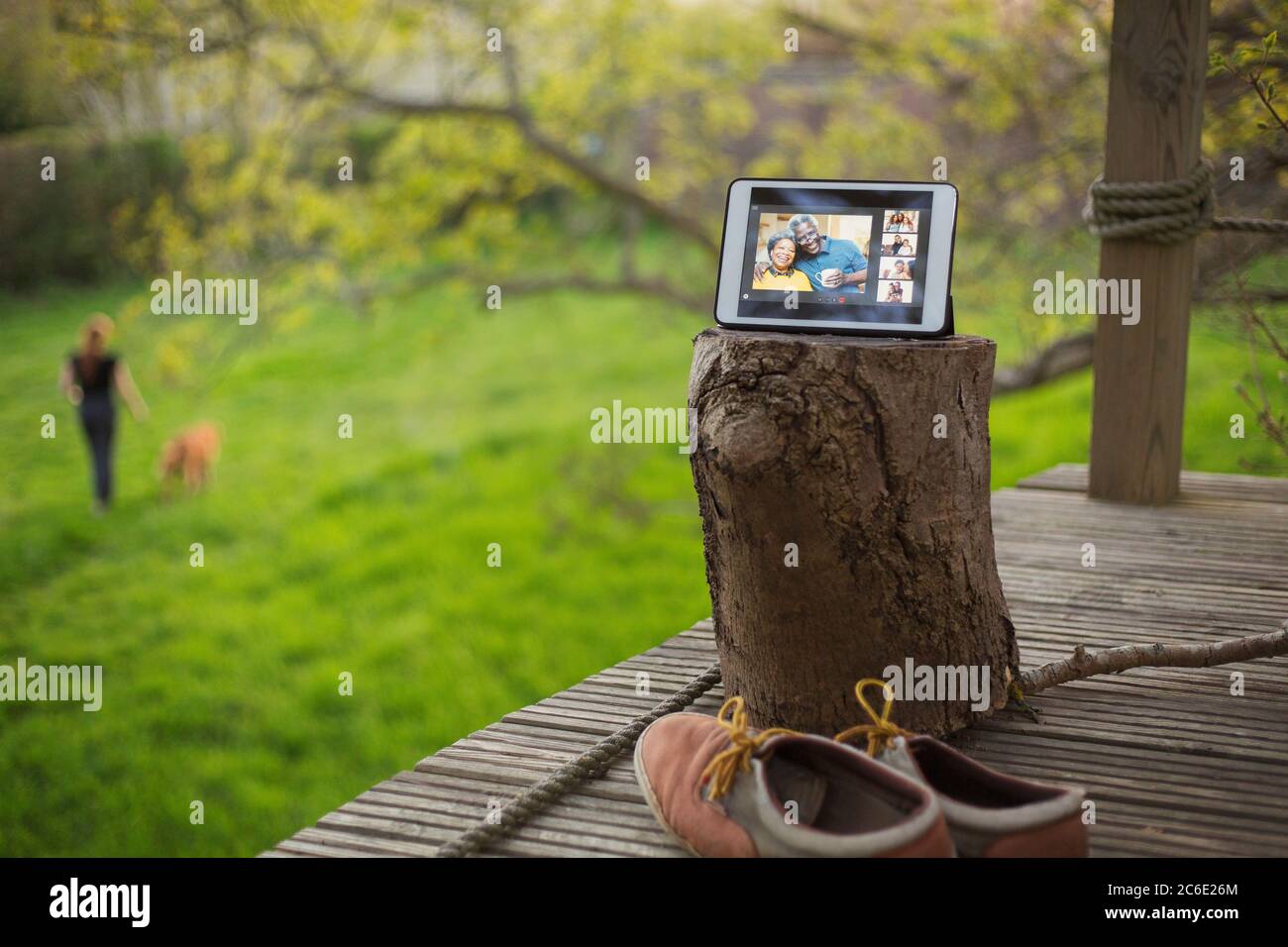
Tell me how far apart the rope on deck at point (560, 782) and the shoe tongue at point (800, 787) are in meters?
0.36

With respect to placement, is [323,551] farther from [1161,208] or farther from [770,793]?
[770,793]

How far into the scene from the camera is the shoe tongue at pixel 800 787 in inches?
66.7

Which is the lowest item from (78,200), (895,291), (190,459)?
(190,459)

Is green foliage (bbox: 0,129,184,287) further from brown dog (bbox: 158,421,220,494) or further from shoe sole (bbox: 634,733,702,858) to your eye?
shoe sole (bbox: 634,733,702,858)

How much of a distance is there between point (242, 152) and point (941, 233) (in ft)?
18.4

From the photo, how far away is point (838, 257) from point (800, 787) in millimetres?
916

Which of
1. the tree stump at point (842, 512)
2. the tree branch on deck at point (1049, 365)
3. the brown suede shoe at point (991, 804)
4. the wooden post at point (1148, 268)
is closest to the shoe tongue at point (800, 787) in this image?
the brown suede shoe at point (991, 804)

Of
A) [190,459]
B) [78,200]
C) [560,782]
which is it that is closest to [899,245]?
[560,782]

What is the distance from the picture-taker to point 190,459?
33.0ft

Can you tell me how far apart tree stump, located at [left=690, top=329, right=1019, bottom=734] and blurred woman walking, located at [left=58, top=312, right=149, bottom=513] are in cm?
740

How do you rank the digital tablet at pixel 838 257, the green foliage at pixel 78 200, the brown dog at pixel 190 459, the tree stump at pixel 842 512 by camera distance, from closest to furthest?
the tree stump at pixel 842 512, the digital tablet at pixel 838 257, the green foliage at pixel 78 200, the brown dog at pixel 190 459

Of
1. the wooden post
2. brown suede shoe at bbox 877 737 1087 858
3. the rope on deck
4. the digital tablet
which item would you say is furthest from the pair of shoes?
the wooden post

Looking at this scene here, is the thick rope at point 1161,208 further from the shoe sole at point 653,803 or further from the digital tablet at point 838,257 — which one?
the shoe sole at point 653,803

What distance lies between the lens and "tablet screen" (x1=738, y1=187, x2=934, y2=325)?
2.04 meters
